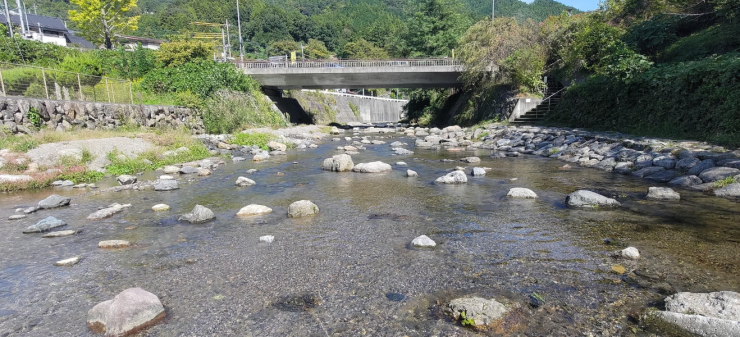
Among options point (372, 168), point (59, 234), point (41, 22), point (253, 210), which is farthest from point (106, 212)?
point (41, 22)

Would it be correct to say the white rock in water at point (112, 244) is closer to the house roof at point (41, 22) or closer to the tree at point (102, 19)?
the tree at point (102, 19)

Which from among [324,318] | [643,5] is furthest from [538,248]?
[643,5]

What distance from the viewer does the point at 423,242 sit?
5.66 m

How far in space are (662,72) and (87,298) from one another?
18.0m

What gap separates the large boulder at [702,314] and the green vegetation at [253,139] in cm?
1694

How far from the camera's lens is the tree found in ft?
131

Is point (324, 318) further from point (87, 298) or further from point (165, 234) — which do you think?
point (165, 234)

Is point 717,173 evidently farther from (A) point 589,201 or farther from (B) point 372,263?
(B) point 372,263

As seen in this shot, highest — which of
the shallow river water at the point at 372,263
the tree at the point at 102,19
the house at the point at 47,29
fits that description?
the house at the point at 47,29

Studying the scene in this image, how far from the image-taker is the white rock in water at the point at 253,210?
7.51 metres

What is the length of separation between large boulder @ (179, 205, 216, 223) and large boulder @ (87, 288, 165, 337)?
127 inches

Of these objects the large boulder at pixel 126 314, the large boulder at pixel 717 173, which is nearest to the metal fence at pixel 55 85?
the large boulder at pixel 126 314

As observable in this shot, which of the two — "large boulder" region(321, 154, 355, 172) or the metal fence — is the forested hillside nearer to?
the metal fence

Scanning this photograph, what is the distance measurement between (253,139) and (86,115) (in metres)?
6.86
